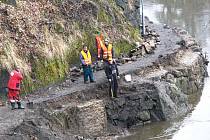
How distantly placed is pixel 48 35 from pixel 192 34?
23.6 m

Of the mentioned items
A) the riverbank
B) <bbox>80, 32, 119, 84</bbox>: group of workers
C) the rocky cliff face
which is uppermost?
the rocky cliff face

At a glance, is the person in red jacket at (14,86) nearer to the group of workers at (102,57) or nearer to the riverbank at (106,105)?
the riverbank at (106,105)

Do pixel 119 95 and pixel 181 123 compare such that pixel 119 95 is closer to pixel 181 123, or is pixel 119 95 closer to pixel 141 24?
pixel 181 123

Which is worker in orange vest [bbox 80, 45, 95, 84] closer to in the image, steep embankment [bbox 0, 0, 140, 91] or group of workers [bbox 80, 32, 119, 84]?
group of workers [bbox 80, 32, 119, 84]

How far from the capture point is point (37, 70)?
22828mm

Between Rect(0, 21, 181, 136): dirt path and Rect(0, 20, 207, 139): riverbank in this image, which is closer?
Rect(0, 21, 181, 136): dirt path

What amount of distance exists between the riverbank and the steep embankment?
100 cm

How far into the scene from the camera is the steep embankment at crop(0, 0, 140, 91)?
22.4 m

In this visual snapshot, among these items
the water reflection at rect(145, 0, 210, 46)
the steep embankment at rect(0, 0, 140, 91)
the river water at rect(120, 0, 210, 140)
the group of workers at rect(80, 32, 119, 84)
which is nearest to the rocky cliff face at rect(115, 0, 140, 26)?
the steep embankment at rect(0, 0, 140, 91)

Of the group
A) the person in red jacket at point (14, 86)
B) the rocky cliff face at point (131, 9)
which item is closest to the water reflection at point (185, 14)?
the rocky cliff face at point (131, 9)

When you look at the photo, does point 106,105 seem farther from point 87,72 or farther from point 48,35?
point 48,35

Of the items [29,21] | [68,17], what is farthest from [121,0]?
[29,21]

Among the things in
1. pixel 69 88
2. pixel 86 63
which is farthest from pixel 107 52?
pixel 69 88

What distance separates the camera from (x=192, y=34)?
45438mm
